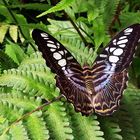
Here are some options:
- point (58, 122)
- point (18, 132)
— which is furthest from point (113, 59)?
point (18, 132)

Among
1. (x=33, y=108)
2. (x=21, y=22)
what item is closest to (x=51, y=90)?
(x=33, y=108)

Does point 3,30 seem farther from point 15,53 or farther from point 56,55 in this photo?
point 56,55

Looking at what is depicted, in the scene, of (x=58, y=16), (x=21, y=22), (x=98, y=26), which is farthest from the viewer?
(x=58, y=16)

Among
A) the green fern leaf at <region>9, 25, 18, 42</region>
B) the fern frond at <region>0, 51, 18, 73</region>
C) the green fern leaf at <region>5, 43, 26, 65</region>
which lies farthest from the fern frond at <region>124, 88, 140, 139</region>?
the green fern leaf at <region>9, 25, 18, 42</region>

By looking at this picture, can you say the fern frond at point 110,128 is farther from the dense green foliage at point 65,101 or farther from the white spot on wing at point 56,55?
the white spot on wing at point 56,55

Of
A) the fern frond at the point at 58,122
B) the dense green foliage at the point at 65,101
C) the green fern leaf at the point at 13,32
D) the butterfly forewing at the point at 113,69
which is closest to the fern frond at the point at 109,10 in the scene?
the dense green foliage at the point at 65,101

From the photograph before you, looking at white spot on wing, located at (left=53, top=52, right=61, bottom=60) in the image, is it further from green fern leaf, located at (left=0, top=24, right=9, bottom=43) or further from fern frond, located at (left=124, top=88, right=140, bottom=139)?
green fern leaf, located at (left=0, top=24, right=9, bottom=43)

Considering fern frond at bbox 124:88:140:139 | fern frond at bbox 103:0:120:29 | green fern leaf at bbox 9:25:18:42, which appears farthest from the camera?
green fern leaf at bbox 9:25:18:42

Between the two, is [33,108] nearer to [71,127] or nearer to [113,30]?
[71,127]
